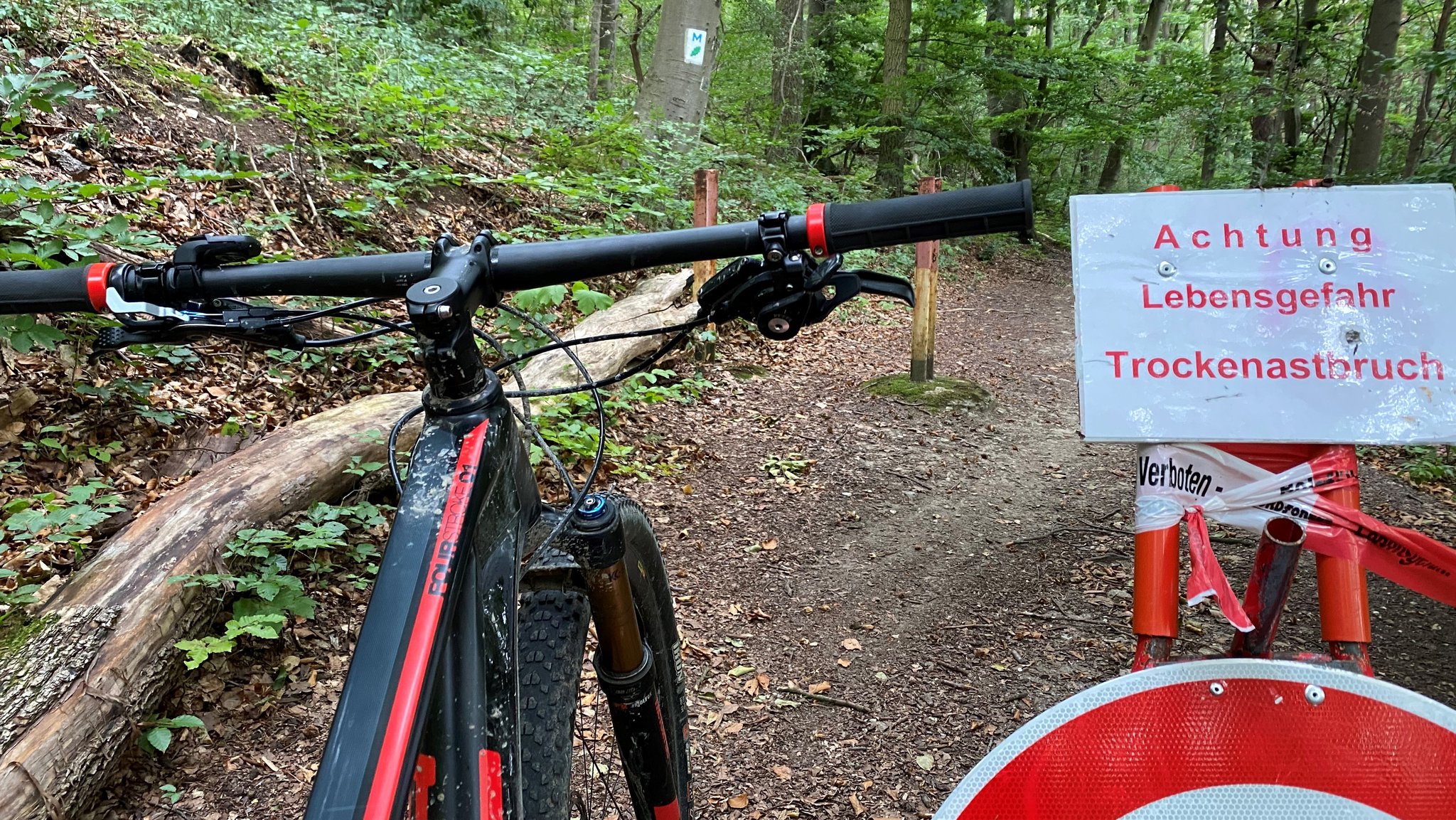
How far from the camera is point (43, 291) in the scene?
126 centimetres

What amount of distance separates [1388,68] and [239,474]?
7514 mm

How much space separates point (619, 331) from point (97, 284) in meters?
4.36

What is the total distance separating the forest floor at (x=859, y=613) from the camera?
104 inches

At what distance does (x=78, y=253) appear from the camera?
2.96 m

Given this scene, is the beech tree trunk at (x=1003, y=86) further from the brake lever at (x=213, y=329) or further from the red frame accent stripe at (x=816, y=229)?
the brake lever at (x=213, y=329)

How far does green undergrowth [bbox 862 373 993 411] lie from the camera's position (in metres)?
6.45

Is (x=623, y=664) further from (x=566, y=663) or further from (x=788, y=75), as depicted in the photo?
(x=788, y=75)

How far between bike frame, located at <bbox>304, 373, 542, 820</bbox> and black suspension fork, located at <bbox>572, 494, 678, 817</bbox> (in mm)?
207

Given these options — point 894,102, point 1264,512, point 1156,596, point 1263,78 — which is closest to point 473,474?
point 1156,596

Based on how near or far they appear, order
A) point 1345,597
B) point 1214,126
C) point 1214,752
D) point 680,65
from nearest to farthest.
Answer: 1. point 1214,752
2. point 1345,597
3. point 680,65
4. point 1214,126

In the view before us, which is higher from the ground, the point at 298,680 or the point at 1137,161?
the point at 1137,161

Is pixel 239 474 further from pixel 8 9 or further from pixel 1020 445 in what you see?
pixel 1020 445

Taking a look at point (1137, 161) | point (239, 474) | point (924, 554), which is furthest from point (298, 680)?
point (1137, 161)

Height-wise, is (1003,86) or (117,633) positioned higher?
(1003,86)
